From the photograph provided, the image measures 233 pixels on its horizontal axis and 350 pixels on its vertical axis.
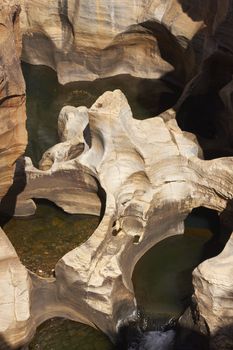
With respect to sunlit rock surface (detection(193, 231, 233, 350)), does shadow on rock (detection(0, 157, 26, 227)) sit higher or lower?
lower

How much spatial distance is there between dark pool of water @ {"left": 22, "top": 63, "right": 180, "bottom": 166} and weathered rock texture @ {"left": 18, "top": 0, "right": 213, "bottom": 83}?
35 centimetres

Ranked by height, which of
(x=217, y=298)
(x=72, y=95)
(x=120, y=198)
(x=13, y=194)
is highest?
(x=217, y=298)

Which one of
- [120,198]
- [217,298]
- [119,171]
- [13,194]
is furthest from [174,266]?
[13,194]

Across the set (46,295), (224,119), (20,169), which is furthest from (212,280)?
(224,119)

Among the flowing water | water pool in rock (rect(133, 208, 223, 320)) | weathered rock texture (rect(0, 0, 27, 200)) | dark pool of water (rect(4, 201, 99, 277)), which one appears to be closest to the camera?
weathered rock texture (rect(0, 0, 27, 200))

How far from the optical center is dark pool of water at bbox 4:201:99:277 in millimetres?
14945

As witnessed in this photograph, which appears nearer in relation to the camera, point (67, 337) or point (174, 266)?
point (67, 337)

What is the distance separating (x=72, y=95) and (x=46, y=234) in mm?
7314

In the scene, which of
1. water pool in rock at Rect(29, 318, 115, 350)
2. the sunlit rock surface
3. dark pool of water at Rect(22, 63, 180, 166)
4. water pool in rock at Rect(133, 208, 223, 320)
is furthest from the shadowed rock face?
dark pool of water at Rect(22, 63, 180, 166)

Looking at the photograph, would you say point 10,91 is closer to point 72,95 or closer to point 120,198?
point 120,198

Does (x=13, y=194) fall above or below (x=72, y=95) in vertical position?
above

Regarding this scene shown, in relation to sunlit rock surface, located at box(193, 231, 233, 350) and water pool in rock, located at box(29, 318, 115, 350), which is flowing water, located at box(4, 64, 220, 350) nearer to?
water pool in rock, located at box(29, 318, 115, 350)

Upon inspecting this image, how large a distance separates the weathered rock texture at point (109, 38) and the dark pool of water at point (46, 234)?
7094 millimetres

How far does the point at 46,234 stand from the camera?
51.8 ft
